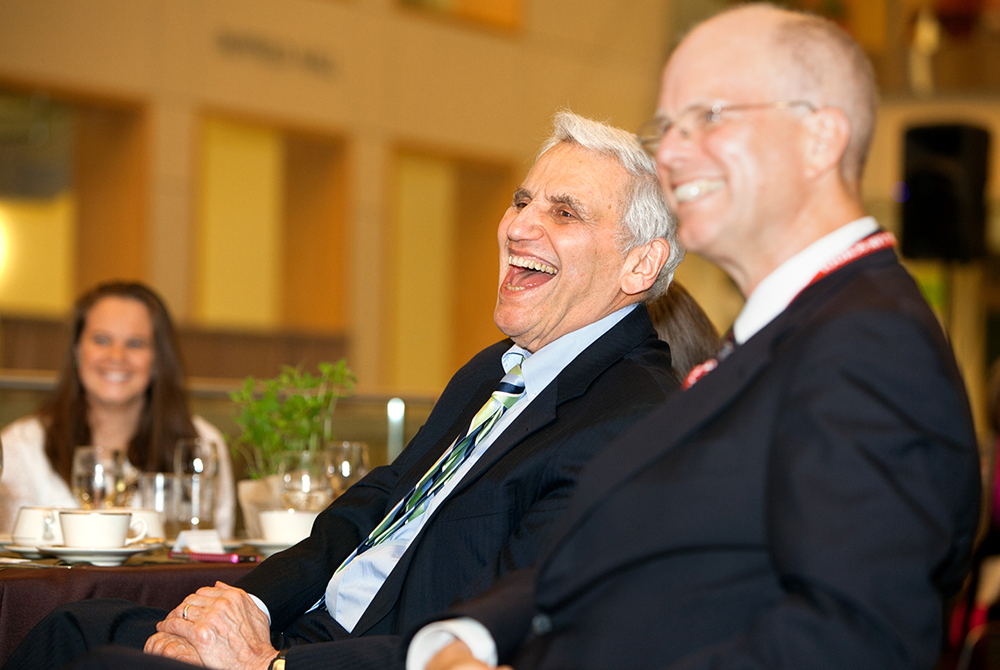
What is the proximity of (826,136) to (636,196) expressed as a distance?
92cm

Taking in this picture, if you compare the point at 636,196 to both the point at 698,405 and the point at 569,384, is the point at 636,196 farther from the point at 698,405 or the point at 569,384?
the point at 698,405

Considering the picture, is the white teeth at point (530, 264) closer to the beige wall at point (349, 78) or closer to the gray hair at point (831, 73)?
the gray hair at point (831, 73)

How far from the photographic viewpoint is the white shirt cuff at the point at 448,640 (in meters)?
1.43

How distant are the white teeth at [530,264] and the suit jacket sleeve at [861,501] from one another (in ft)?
3.39

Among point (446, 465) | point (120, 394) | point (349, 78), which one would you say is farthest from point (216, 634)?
point (349, 78)

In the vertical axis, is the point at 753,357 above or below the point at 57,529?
above

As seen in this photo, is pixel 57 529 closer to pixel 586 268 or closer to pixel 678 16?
pixel 586 268

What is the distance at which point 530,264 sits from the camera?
2.26 meters

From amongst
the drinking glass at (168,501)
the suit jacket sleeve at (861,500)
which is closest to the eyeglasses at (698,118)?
the suit jacket sleeve at (861,500)

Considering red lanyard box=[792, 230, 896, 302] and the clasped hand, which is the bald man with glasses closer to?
red lanyard box=[792, 230, 896, 302]

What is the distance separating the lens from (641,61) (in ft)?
37.0

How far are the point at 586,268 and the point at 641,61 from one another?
9.53 m

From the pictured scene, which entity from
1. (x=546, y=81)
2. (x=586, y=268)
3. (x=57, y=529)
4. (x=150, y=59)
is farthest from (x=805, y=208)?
(x=546, y=81)

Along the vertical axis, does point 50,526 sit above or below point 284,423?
below
